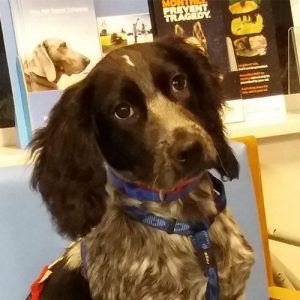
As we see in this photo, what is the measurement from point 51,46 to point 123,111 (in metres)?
0.76

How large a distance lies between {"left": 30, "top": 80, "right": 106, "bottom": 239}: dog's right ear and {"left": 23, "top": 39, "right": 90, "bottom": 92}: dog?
0.61 metres

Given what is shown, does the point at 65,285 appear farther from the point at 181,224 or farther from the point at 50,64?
the point at 50,64

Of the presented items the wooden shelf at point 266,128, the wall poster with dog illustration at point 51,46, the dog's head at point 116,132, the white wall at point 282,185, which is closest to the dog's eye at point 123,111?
the dog's head at point 116,132

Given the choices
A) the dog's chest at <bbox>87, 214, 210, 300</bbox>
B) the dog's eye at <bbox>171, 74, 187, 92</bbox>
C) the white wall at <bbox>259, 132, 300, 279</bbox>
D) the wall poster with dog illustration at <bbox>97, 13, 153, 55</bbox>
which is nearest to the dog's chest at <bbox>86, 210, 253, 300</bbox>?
the dog's chest at <bbox>87, 214, 210, 300</bbox>

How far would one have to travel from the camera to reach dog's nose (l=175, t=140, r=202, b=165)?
3.51 ft

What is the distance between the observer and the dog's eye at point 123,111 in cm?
115

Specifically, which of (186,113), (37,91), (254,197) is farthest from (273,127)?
(186,113)

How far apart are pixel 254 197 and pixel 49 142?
2.18ft

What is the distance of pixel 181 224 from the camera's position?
120 centimetres

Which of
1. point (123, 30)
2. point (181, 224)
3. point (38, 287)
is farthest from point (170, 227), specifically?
point (123, 30)

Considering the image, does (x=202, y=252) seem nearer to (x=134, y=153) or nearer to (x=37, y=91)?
(x=134, y=153)

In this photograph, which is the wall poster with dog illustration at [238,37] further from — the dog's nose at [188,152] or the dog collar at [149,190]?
the dog's nose at [188,152]

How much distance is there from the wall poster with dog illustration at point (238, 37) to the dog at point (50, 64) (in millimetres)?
269

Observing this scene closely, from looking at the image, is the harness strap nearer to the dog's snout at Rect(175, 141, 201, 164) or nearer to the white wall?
the dog's snout at Rect(175, 141, 201, 164)
